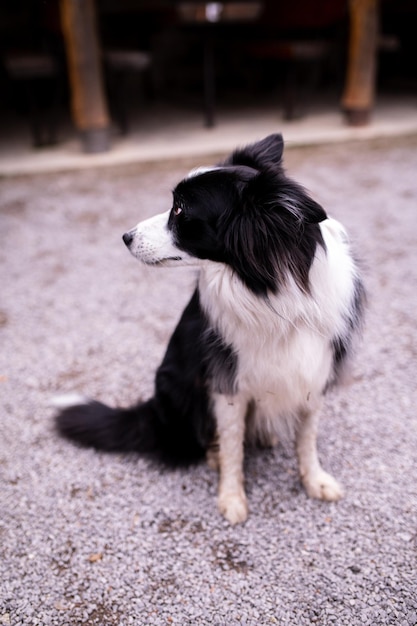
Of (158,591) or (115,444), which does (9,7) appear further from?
(158,591)

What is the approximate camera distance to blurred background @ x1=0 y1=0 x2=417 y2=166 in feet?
20.1

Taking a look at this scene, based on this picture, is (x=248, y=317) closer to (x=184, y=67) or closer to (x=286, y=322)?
(x=286, y=322)

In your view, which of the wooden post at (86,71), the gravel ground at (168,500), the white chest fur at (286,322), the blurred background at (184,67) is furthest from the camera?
the blurred background at (184,67)

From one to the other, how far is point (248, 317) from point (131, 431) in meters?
0.97

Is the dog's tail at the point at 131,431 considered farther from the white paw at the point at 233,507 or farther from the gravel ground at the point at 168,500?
the white paw at the point at 233,507

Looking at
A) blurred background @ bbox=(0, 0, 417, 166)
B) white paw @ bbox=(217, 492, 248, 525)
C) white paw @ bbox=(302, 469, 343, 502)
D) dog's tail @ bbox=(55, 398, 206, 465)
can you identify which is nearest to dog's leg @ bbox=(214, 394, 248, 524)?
white paw @ bbox=(217, 492, 248, 525)

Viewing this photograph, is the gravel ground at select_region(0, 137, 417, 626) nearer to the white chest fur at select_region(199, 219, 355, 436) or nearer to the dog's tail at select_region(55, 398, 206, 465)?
the dog's tail at select_region(55, 398, 206, 465)

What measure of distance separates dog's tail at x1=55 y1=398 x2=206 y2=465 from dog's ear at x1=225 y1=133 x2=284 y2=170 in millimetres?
1063

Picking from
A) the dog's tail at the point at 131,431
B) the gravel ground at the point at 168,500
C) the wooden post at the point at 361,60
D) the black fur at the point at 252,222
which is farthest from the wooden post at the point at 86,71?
the black fur at the point at 252,222

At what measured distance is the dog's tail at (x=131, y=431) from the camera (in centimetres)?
226

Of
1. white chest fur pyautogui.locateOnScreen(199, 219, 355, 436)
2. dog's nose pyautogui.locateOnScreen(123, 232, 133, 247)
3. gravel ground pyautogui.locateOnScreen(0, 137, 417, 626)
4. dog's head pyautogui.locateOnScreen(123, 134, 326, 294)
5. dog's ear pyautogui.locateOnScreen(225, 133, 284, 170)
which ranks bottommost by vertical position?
gravel ground pyautogui.locateOnScreen(0, 137, 417, 626)

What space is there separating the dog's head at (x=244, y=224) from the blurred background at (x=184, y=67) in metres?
4.75

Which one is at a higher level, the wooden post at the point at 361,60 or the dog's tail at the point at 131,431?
the wooden post at the point at 361,60

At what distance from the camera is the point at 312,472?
217 cm
